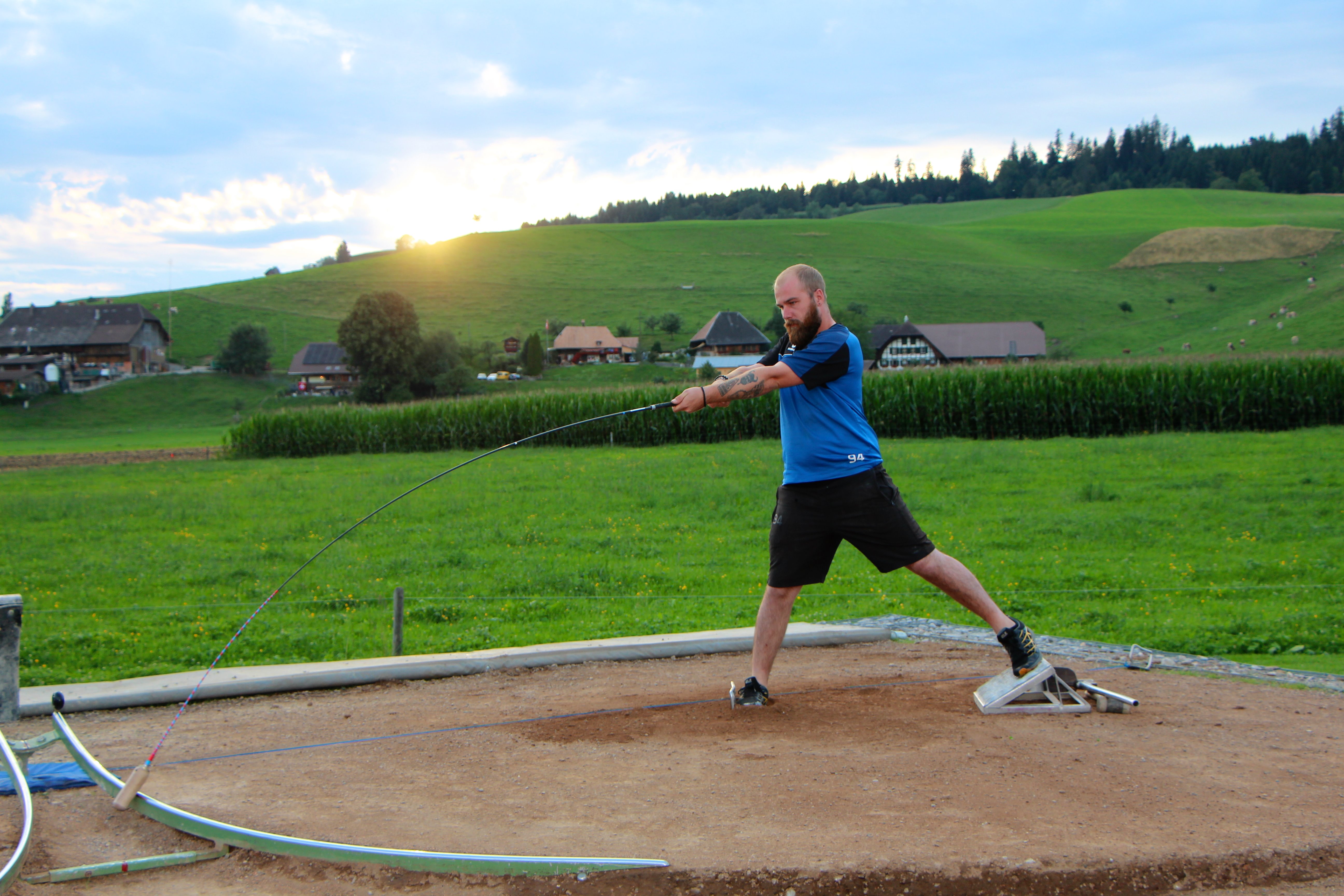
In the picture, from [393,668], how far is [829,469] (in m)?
3.28

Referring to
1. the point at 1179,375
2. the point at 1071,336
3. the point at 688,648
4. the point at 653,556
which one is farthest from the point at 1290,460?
the point at 1071,336

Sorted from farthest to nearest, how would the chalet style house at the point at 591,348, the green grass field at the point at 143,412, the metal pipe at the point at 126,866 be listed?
the chalet style house at the point at 591,348 < the green grass field at the point at 143,412 < the metal pipe at the point at 126,866

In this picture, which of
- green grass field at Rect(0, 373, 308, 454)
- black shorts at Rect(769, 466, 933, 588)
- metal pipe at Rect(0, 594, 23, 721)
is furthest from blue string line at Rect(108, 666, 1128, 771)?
green grass field at Rect(0, 373, 308, 454)

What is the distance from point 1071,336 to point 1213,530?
72780 mm

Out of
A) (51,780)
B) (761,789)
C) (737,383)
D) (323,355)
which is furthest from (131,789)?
(323,355)

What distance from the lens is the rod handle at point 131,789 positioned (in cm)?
400

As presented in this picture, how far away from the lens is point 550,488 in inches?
742

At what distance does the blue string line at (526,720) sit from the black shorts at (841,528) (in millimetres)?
934

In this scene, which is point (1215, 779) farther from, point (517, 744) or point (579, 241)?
point (579, 241)

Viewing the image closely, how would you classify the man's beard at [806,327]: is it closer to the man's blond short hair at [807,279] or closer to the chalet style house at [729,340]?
the man's blond short hair at [807,279]

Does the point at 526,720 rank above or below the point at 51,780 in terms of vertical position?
below

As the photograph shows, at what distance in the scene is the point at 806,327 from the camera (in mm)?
4988

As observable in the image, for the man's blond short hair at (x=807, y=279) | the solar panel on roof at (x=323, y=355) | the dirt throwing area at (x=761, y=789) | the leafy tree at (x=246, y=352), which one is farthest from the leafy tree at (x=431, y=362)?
the man's blond short hair at (x=807, y=279)

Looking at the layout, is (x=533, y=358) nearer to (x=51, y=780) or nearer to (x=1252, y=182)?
(x=51, y=780)
